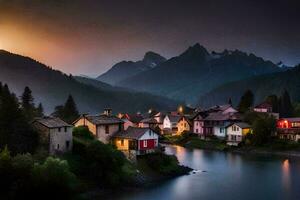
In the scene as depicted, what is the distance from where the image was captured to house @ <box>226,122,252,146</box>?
8956 centimetres

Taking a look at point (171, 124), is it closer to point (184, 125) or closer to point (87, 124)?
point (184, 125)

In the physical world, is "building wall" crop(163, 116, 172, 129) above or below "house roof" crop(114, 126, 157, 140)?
above

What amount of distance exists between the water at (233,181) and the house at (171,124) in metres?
37.9

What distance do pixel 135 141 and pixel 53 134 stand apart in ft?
41.4

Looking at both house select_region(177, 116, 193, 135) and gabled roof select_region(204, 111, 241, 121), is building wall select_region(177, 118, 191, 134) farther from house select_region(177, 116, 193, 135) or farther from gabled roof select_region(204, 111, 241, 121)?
gabled roof select_region(204, 111, 241, 121)

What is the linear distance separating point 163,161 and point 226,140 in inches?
1401

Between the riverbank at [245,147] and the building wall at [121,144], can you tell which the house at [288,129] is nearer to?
the riverbank at [245,147]

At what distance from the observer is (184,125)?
10875cm

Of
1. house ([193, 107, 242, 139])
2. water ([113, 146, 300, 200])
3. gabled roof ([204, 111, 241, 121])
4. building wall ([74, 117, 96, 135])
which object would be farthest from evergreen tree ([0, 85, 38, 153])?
gabled roof ([204, 111, 241, 121])

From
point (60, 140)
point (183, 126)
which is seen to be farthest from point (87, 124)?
point (183, 126)

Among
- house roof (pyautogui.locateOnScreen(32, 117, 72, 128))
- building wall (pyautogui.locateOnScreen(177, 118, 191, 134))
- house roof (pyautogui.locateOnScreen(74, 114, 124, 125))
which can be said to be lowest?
house roof (pyautogui.locateOnScreen(32, 117, 72, 128))

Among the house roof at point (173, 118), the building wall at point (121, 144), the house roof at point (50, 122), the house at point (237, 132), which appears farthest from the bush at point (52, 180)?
the house roof at point (173, 118)

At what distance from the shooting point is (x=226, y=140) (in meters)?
92.4

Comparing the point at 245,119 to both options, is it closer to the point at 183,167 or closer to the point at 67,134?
the point at 183,167
